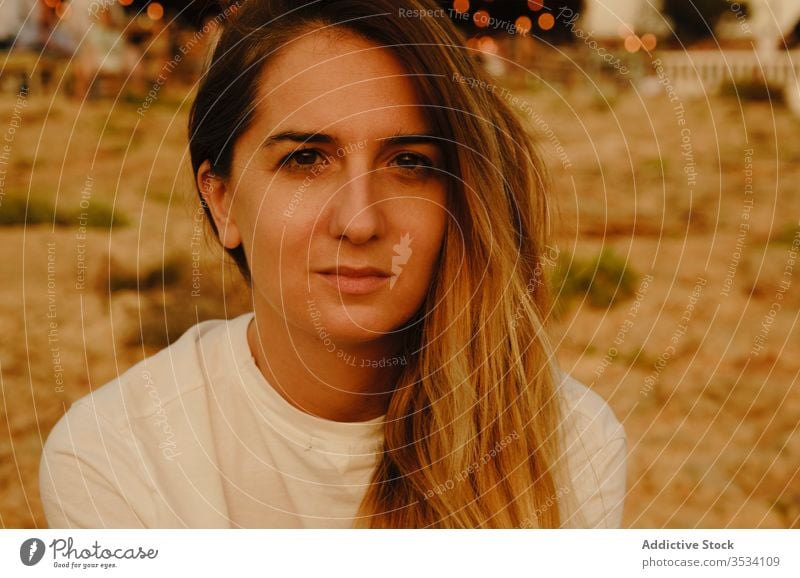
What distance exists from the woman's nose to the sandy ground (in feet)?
1.34

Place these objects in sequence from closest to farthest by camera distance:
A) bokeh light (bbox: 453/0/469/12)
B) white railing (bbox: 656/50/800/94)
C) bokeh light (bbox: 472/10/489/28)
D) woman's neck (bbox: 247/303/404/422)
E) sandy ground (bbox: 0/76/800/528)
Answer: woman's neck (bbox: 247/303/404/422) → bokeh light (bbox: 453/0/469/12) → bokeh light (bbox: 472/10/489/28) → sandy ground (bbox: 0/76/800/528) → white railing (bbox: 656/50/800/94)

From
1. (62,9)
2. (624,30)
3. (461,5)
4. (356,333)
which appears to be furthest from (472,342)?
(62,9)

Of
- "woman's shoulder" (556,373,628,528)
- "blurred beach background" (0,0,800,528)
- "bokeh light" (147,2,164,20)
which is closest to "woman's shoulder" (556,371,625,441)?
"woman's shoulder" (556,373,628,528)

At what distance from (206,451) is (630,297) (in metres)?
1.06

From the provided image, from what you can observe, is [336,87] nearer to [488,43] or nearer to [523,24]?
[488,43]

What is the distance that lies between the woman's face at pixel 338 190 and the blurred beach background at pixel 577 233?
0.86 ft

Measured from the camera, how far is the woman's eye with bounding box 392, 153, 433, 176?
0.88 m

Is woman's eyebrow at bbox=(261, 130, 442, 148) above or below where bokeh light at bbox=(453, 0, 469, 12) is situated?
below

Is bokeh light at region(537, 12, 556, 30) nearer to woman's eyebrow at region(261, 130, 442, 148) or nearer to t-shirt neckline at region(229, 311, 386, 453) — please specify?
woman's eyebrow at region(261, 130, 442, 148)

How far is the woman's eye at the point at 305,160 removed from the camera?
0.86m

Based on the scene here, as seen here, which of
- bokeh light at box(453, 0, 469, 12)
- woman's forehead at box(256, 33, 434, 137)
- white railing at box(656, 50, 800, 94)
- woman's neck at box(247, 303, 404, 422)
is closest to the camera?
woman's forehead at box(256, 33, 434, 137)

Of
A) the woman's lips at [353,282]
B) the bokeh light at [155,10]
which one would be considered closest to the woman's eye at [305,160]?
the woman's lips at [353,282]
